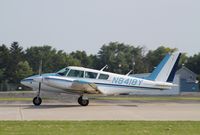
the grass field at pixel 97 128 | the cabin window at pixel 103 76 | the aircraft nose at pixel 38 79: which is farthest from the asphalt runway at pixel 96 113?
the cabin window at pixel 103 76

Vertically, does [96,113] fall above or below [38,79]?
below

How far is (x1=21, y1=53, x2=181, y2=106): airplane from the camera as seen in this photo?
1080 inches

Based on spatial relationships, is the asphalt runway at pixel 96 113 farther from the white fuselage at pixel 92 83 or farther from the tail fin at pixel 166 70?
the tail fin at pixel 166 70

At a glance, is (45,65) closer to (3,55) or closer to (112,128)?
(3,55)

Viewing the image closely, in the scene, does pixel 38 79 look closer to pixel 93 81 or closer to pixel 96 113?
pixel 93 81

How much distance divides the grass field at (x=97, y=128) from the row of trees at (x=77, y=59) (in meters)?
83.2

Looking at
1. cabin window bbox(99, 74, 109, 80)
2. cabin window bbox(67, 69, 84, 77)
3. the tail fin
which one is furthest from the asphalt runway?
the tail fin

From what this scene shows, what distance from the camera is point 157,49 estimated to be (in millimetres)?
143750

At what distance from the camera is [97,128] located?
1388 centimetres

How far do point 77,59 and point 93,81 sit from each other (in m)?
99.3

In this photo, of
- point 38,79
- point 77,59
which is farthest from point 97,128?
point 77,59

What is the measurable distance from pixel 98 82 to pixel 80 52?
104 metres

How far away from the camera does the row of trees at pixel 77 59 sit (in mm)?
101438

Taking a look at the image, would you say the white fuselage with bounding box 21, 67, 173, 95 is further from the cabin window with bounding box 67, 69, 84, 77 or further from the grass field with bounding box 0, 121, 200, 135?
the grass field with bounding box 0, 121, 200, 135
